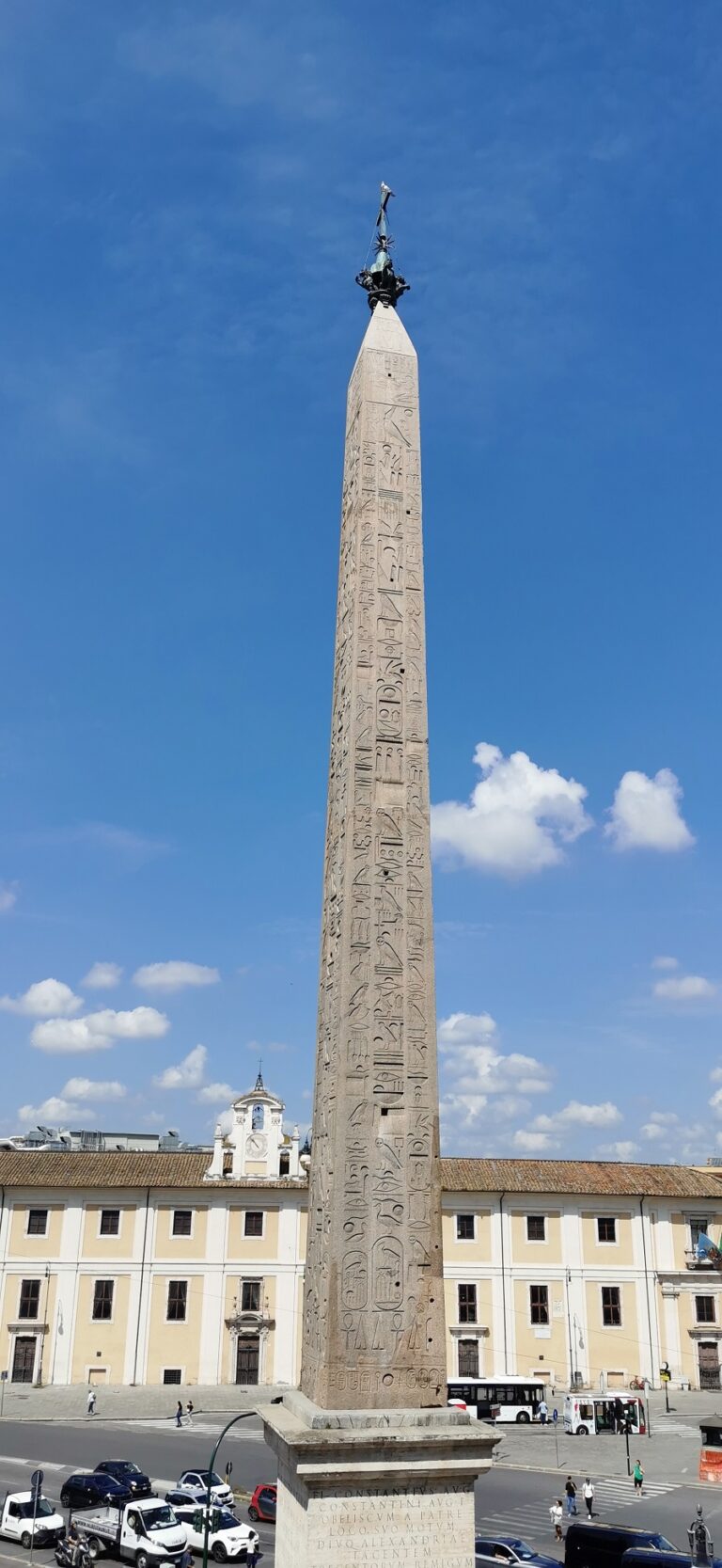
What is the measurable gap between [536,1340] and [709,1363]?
6331mm

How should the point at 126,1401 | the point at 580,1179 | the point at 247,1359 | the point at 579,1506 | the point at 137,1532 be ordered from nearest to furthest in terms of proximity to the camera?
the point at 137,1532 < the point at 579,1506 < the point at 126,1401 < the point at 247,1359 < the point at 580,1179

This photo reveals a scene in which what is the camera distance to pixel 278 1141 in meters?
45.7

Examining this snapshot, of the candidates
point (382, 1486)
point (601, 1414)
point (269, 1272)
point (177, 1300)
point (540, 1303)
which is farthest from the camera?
point (269, 1272)

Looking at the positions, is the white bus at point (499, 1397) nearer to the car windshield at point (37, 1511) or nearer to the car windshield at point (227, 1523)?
the car windshield at point (227, 1523)

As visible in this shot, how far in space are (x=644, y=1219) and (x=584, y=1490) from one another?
2018cm

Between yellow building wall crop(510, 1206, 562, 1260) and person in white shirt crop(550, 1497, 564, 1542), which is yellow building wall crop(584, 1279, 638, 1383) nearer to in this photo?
yellow building wall crop(510, 1206, 562, 1260)

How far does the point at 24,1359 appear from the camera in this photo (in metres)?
40.8

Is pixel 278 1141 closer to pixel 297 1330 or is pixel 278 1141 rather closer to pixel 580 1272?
pixel 297 1330

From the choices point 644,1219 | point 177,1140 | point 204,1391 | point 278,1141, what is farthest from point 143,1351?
point 177,1140

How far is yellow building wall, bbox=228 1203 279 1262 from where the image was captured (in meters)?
43.2

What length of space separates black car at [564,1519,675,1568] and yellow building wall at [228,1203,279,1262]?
25369 mm

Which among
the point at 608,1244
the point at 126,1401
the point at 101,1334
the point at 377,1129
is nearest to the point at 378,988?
the point at 377,1129

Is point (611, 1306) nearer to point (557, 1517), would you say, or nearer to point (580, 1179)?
point (580, 1179)

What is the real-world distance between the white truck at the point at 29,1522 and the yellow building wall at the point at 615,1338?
25.1 meters
